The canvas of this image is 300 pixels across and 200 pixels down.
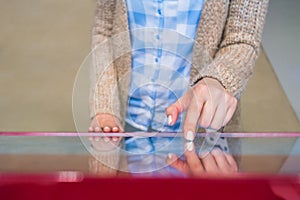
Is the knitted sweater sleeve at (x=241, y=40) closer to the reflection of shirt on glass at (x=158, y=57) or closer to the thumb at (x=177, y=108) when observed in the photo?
the reflection of shirt on glass at (x=158, y=57)

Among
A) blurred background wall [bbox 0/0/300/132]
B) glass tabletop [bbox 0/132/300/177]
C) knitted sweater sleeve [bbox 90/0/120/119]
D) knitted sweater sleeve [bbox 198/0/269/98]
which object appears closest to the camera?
glass tabletop [bbox 0/132/300/177]

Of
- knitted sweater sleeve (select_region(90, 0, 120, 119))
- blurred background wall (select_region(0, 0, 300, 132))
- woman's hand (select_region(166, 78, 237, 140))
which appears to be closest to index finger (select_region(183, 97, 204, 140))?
woman's hand (select_region(166, 78, 237, 140))

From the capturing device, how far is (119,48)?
22.5 inches

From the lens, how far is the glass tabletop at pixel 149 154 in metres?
0.47

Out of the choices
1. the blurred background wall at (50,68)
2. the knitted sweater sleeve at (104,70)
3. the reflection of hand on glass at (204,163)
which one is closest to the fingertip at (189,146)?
the reflection of hand on glass at (204,163)

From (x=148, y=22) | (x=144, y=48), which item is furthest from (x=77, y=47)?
(x=144, y=48)

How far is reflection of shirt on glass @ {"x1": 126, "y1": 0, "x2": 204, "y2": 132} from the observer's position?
2.02ft

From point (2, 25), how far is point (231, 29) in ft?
7.33

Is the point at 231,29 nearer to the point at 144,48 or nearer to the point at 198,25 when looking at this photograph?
the point at 198,25

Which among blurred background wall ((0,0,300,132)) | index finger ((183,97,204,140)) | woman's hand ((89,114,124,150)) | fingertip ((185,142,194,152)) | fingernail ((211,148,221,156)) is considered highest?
index finger ((183,97,204,140))

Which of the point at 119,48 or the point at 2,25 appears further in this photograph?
the point at 2,25

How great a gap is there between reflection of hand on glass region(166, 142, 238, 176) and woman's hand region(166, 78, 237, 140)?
0.10 ft

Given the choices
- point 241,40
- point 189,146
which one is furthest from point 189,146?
point 241,40

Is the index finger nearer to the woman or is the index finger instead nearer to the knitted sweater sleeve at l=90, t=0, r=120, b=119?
the woman
